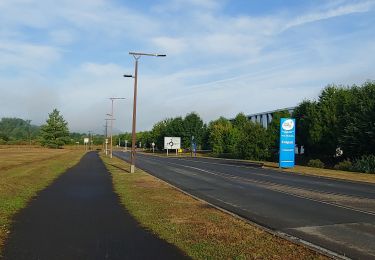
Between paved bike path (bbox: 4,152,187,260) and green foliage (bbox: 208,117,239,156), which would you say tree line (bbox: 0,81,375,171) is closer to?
green foliage (bbox: 208,117,239,156)

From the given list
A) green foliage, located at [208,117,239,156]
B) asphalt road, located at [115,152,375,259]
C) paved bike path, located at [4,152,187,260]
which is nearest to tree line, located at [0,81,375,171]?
green foliage, located at [208,117,239,156]

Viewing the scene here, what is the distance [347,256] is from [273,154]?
50233mm

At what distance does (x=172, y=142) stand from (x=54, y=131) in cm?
5925

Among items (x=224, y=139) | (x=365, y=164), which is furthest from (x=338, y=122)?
(x=224, y=139)

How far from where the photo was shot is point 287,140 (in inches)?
1581

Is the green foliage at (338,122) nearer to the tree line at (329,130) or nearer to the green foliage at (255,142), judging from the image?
the tree line at (329,130)

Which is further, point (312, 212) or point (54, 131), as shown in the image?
point (54, 131)

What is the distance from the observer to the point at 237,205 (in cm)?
1494

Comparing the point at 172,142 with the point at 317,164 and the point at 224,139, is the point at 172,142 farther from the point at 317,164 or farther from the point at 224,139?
the point at 317,164

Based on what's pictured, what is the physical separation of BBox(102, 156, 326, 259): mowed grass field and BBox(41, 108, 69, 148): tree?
444 feet

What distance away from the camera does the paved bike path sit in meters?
7.59

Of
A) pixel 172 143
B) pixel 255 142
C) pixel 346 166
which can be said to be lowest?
pixel 346 166

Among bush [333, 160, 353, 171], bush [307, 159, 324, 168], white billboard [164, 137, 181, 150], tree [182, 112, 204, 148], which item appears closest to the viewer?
bush [333, 160, 353, 171]

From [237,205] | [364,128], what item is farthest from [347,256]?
[364,128]
